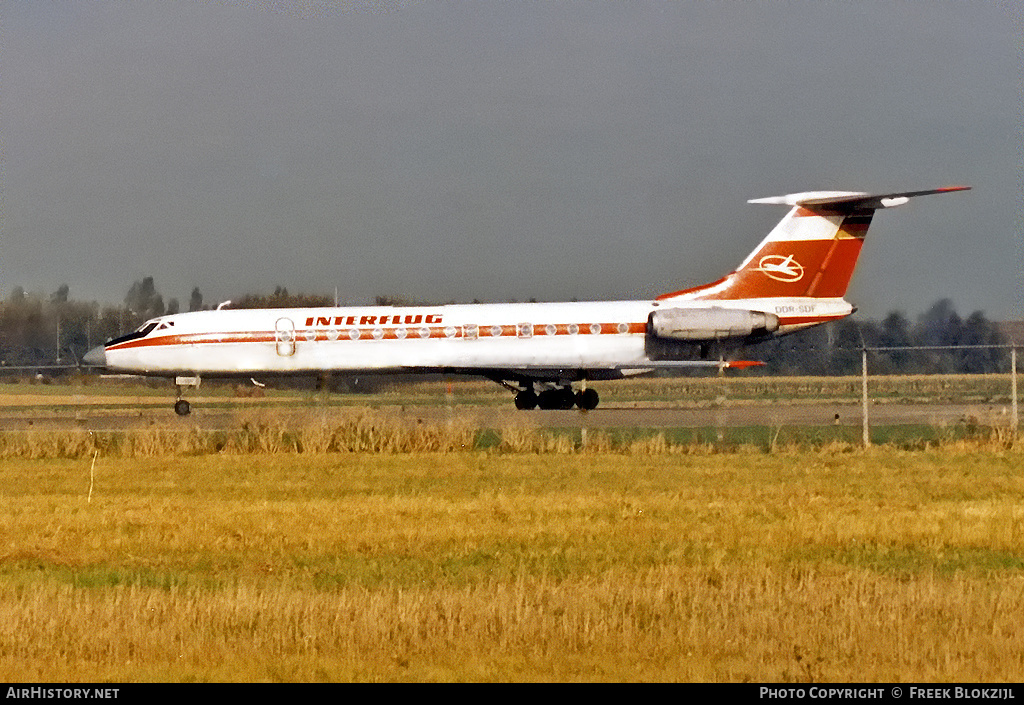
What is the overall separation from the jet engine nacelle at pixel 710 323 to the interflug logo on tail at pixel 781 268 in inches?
54.8

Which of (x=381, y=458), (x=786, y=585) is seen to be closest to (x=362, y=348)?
(x=381, y=458)

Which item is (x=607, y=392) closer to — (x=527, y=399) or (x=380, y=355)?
(x=527, y=399)

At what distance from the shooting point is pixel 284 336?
126 feet

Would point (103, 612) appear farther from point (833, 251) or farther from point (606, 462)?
point (833, 251)

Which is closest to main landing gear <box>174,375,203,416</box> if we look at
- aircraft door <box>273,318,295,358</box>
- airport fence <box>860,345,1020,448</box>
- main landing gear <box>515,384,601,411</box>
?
aircraft door <box>273,318,295,358</box>

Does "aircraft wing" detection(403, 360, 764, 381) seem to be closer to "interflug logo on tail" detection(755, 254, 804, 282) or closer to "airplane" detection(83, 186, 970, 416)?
"airplane" detection(83, 186, 970, 416)

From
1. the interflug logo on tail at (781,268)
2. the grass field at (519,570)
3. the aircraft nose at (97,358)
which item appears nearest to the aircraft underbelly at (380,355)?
the aircraft nose at (97,358)

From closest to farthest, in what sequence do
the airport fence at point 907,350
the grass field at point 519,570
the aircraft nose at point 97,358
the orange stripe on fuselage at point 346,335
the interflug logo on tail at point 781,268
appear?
the grass field at point 519,570
the airport fence at point 907,350
the orange stripe on fuselage at point 346,335
the aircraft nose at point 97,358
the interflug logo on tail at point 781,268

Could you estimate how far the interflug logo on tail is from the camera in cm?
3897

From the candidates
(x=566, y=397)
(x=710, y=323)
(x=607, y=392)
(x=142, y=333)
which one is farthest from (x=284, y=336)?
(x=607, y=392)

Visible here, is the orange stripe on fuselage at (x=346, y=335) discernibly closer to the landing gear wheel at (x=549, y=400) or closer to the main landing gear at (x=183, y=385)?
the main landing gear at (x=183, y=385)

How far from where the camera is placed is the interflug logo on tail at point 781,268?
39.0 meters

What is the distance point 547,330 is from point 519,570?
2517cm

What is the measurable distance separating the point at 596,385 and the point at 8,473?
3282 centimetres
